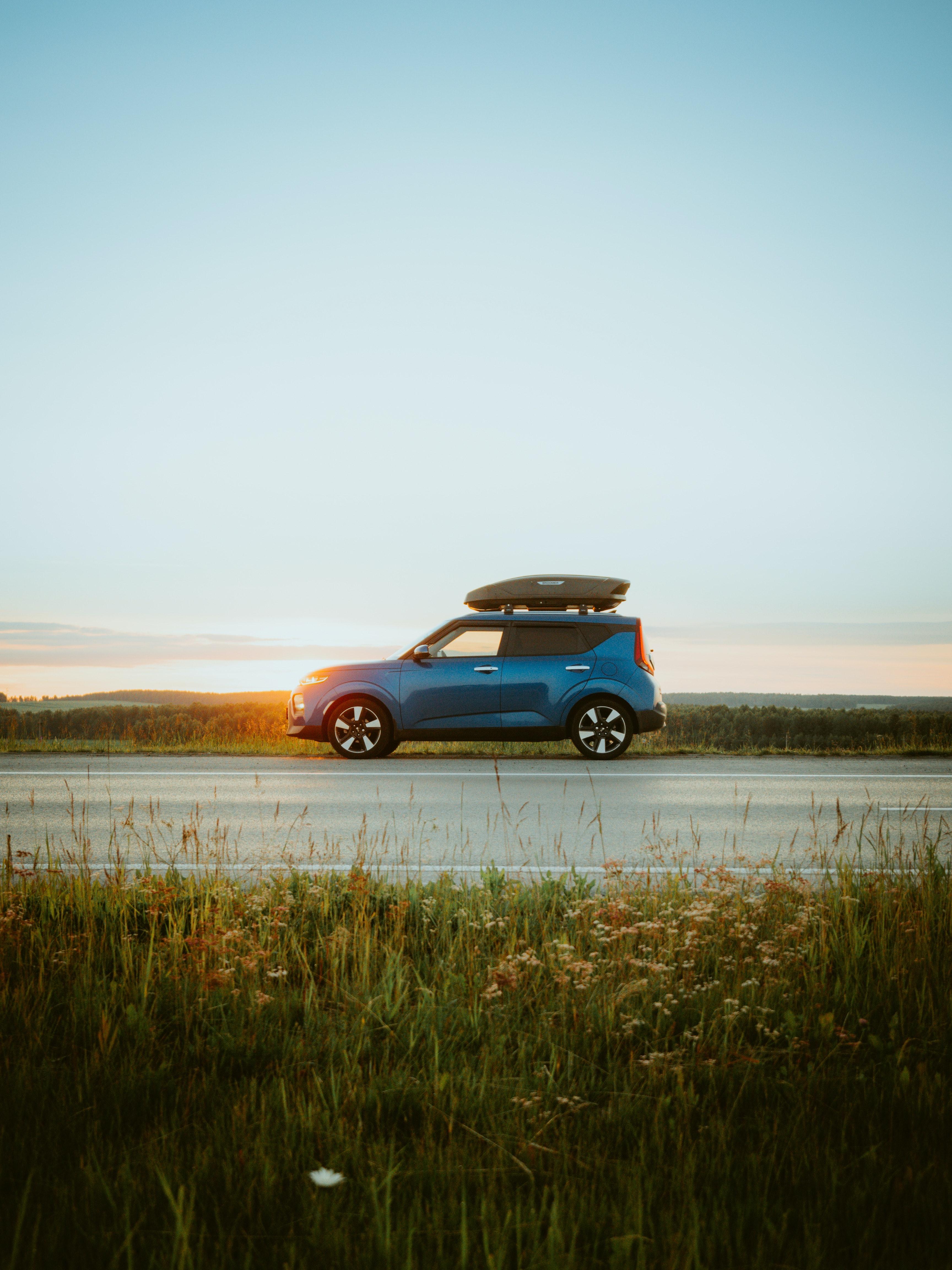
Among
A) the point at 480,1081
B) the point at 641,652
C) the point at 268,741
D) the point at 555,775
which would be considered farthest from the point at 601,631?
the point at 480,1081

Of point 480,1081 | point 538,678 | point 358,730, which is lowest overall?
point 480,1081

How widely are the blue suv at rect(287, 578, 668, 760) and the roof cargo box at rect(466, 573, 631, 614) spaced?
1.82 feet

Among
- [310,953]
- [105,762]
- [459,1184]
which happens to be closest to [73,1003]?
[310,953]

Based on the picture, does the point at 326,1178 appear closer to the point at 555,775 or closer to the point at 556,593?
the point at 555,775

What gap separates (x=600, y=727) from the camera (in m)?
13.0

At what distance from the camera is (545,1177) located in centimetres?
237

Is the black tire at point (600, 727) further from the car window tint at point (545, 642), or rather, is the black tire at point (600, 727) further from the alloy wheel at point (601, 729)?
the car window tint at point (545, 642)

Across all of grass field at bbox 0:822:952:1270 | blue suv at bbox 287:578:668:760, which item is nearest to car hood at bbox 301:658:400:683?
blue suv at bbox 287:578:668:760

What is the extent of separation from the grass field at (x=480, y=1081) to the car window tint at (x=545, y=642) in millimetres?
8258

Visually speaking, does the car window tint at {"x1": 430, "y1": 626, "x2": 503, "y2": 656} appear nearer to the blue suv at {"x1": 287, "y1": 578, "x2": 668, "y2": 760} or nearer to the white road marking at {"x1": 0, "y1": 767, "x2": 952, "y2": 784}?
the blue suv at {"x1": 287, "y1": 578, "x2": 668, "y2": 760}

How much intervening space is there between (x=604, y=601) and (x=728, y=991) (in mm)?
10325

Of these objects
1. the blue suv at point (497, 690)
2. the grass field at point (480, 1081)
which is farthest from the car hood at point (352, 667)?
the grass field at point (480, 1081)

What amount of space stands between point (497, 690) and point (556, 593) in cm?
181

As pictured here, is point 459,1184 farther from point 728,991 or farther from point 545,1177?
point 728,991
